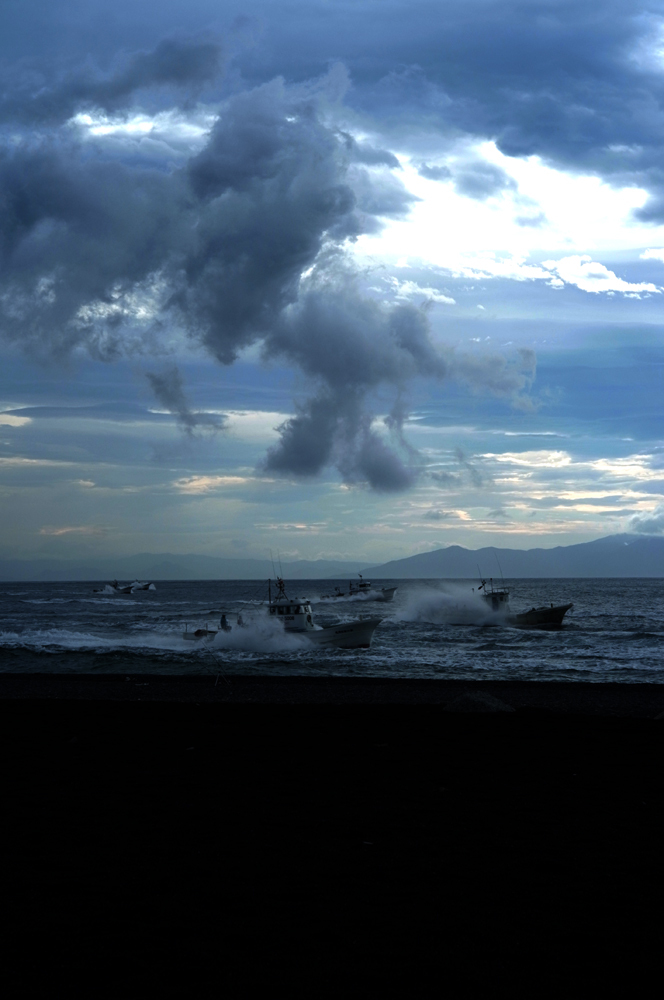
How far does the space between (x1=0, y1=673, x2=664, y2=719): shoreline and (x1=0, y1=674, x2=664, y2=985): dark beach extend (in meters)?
3.66

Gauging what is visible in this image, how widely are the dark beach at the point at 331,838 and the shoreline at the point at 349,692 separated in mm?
3664

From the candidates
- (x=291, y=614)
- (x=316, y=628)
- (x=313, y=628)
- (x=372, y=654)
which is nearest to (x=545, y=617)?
(x=372, y=654)

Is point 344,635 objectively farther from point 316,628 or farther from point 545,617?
point 545,617

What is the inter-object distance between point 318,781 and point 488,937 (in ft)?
15.9

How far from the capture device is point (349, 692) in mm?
22375

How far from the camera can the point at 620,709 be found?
18.4 metres

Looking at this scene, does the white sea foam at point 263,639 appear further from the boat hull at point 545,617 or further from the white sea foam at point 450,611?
the white sea foam at point 450,611

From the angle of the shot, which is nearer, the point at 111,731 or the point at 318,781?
the point at 318,781

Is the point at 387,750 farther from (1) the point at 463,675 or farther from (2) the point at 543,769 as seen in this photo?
(1) the point at 463,675

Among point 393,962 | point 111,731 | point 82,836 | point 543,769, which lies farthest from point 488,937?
point 111,731

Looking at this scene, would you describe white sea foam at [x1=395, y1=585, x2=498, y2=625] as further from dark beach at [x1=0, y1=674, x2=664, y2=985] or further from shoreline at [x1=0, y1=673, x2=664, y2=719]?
dark beach at [x1=0, y1=674, x2=664, y2=985]

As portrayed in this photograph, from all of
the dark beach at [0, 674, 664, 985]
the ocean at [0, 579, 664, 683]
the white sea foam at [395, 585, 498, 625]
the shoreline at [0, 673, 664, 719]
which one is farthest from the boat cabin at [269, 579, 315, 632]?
the white sea foam at [395, 585, 498, 625]

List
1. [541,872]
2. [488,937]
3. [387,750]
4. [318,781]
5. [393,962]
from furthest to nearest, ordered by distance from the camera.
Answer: [387,750] < [318,781] < [541,872] < [488,937] < [393,962]

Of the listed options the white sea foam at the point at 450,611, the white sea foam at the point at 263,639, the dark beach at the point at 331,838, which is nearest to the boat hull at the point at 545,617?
the white sea foam at the point at 450,611
